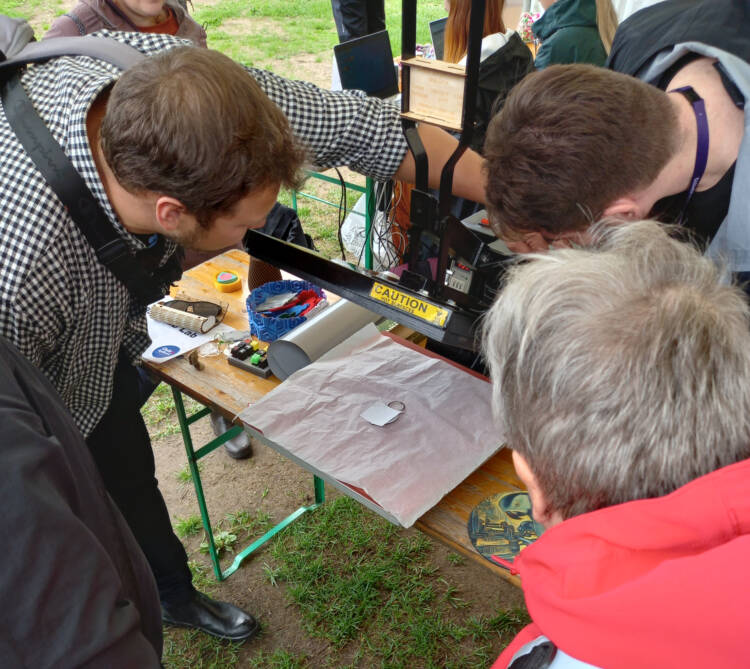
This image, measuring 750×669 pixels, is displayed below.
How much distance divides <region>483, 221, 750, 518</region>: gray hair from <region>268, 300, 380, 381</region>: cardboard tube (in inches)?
34.2

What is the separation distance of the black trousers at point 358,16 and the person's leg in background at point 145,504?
316 centimetres

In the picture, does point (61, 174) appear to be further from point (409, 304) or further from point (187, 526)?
point (187, 526)

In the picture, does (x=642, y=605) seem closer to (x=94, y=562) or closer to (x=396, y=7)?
(x=94, y=562)

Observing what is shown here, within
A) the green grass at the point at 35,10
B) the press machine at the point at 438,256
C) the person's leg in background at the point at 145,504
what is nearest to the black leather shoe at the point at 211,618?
the person's leg in background at the point at 145,504

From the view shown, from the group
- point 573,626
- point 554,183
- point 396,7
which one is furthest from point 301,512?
point 396,7

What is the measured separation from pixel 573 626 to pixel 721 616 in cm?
13

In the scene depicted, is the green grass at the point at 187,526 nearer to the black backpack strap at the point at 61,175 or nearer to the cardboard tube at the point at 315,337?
the cardboard tube at the point at 315,337

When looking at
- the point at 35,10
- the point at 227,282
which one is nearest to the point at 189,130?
the point at 227,282

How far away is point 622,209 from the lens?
3.73ft

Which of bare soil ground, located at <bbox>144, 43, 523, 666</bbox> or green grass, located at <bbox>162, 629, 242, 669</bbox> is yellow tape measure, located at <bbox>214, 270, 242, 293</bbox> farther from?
green grass, located at <bbox>162, 629, 242, 669</bbox>

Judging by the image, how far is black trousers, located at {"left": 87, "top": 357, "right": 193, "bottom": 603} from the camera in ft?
5.13

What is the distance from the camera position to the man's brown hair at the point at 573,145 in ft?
3.53

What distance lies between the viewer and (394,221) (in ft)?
9.96

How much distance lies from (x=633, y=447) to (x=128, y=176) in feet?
2.91
